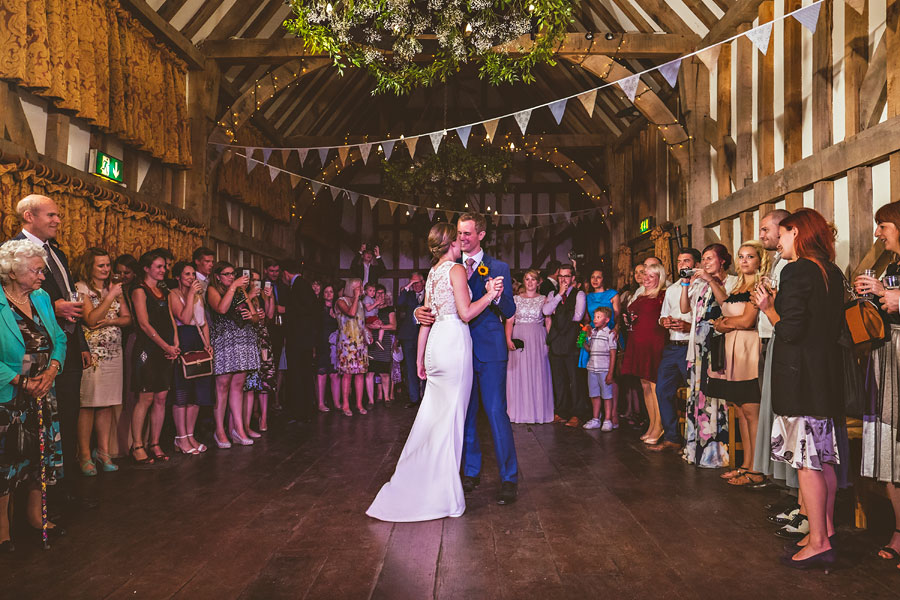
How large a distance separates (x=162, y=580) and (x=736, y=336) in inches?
130

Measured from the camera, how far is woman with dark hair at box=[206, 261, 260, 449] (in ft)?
16.6

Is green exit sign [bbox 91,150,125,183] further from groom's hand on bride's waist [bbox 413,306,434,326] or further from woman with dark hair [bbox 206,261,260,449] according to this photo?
groom's hand on bride's waist [bbox 413,306,434,326]

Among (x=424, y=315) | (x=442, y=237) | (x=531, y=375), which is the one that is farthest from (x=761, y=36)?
(x=531, y=375)

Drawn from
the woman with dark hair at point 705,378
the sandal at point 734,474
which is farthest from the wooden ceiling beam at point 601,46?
the sandal at point 734,474

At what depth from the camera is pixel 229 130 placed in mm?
8031

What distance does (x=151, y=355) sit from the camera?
4551 millimetres

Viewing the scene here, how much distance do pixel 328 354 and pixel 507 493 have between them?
13.3 feet

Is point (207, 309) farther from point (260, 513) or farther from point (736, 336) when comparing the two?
point (736, 336)

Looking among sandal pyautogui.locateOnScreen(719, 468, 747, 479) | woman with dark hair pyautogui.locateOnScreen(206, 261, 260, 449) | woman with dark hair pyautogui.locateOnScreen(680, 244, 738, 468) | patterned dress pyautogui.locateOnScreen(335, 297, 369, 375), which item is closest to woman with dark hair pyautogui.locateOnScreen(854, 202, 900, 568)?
sandal pyautogui.locateOnScreen(719, 468, 747, 479)

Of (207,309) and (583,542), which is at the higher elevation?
(207,309)

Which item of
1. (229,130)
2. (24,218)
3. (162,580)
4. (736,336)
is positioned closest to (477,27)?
(736,336)

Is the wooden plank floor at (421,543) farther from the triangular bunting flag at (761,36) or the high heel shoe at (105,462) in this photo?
the triangular bunting flag at (761,36)

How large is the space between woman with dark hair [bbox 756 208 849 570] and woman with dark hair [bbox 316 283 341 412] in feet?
17.0

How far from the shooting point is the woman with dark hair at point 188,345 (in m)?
4.79
